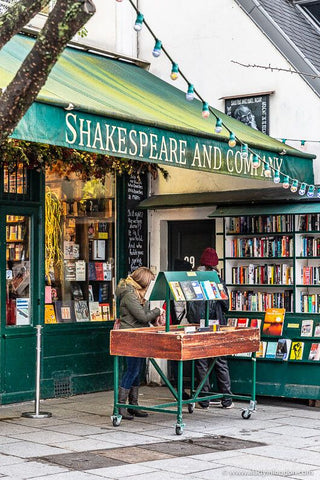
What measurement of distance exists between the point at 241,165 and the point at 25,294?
3241 millimetres

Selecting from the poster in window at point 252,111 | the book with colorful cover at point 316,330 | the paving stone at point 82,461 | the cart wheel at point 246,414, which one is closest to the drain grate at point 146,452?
the paving stone at point 82,461

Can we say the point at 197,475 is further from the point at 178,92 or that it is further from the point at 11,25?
the point at 178,92

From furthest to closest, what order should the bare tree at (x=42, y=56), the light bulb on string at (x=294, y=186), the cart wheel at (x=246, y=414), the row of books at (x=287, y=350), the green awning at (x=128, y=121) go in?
the row of books at (x=287, y=350)
the light bulb on string at (x=294, y=186)
the cart wheel at (x=246, y=414)
the green awning at (x=128, y=121)
the bare tree at (x=42, y=56)

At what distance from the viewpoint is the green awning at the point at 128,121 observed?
8.06m

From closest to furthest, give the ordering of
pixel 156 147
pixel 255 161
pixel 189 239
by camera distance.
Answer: pixel 156 147 < pixel 255 161 < pixel 189 239

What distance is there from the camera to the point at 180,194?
12.5m

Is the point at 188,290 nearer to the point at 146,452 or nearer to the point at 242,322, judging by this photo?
the point at 146,452

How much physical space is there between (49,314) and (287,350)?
3127mm

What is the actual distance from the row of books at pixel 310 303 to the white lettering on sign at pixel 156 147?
1.67 meters

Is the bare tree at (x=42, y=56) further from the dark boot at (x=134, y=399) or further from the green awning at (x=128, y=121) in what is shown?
the dark boot at (x=134, y=399)

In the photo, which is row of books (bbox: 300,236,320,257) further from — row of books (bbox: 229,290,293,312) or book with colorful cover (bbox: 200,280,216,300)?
book with colorful cover (bbox: 200,280,216,300)

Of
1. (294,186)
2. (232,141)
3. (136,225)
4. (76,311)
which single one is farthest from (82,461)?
(136,225)

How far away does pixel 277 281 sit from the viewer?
11.3 metres

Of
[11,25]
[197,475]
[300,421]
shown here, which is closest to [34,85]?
[11,25]
